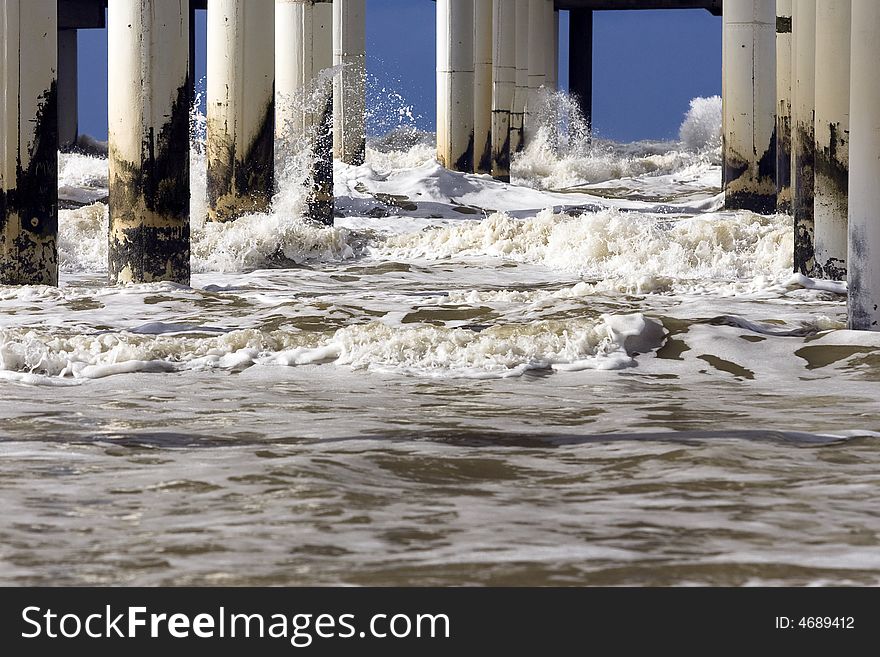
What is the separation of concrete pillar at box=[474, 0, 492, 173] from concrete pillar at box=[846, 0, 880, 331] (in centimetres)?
2006

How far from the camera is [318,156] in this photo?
16.5 meters

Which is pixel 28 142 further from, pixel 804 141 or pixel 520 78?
pixel 520 78

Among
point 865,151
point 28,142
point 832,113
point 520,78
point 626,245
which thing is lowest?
point 626,245

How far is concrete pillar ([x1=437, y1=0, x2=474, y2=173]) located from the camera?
26.3 metres

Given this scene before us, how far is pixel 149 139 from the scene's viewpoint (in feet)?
34.8

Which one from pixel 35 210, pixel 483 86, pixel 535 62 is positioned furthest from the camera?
pixel 535 62

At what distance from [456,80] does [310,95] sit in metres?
10.3

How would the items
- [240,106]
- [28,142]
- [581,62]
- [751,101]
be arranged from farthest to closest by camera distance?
[581,62]
[751,101]
[240,106]
[28,142]

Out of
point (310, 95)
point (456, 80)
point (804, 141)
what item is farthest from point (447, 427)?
point (456, 80)

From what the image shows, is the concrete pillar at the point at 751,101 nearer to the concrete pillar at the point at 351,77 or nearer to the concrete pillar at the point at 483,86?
the concrete pillar at the point at 351,77

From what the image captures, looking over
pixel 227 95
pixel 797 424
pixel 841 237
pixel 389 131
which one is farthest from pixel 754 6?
pixel 389 131

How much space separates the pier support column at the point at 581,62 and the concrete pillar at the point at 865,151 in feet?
120

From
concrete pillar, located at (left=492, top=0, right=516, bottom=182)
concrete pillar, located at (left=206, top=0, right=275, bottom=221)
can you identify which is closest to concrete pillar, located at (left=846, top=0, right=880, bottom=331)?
concrete pillar, located at (left=206, top=0, right=275, bottom=221)

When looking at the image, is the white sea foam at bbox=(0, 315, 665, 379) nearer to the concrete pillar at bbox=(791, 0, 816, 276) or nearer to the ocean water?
the ocean water
